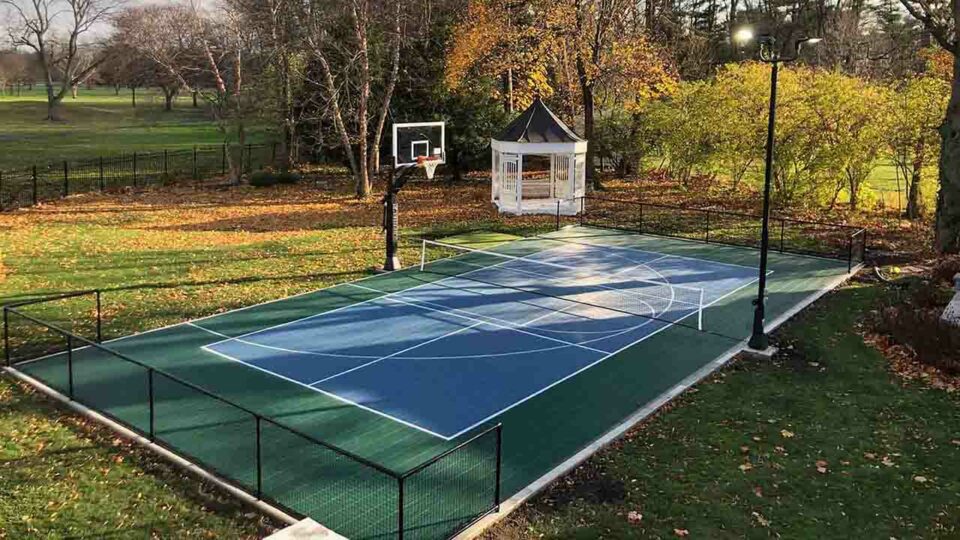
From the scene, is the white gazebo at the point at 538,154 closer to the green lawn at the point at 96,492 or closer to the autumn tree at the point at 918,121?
the autumn tree at the point at 918,121

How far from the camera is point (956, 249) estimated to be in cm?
2052

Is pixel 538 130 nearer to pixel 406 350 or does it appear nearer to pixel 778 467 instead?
pixel 406 350

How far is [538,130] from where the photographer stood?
30031 mm

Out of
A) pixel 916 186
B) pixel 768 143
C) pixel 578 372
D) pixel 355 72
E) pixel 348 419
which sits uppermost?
pixel 355 72

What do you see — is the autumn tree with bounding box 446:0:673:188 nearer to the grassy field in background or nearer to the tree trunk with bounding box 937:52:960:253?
the tree trunk with bounding box 937:52:960:253

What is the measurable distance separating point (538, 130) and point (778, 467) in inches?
832

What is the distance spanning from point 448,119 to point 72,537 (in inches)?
1177

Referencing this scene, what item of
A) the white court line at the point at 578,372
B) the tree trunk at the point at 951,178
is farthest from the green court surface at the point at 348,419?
the tree trunk at the point at 951,178

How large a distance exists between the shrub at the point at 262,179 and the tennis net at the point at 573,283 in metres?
16.6

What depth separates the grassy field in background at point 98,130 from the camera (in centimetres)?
4825

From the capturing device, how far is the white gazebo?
29609mm

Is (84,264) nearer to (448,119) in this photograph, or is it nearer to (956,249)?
(448,119)

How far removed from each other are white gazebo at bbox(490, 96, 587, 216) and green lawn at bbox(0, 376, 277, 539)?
20.4 meters

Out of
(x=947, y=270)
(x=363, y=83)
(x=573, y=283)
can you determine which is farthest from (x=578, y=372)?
(x=363, y=83)
